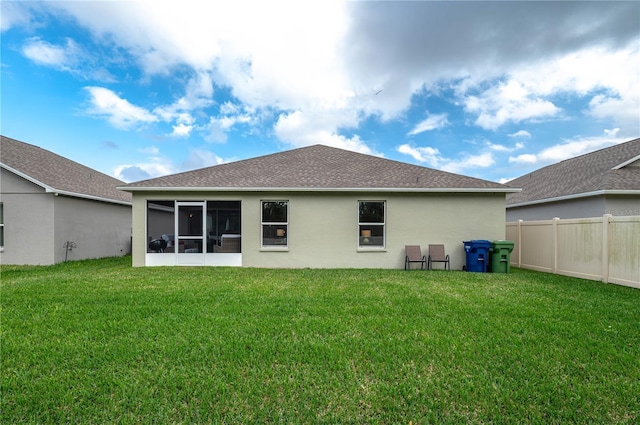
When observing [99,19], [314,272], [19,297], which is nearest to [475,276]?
[314,272]

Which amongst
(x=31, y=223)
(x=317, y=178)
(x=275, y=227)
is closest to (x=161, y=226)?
(x=275, y=227)

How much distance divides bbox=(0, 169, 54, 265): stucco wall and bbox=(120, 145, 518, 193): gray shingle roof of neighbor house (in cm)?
424

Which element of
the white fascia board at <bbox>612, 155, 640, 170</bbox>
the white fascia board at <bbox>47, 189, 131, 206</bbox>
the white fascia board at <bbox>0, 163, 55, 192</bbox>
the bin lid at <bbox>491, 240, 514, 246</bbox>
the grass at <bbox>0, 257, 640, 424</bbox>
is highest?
the white fascia board at <bbox>612, 155, 640, 170</bbox>

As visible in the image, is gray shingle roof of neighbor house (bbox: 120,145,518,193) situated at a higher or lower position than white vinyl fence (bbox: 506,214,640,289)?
higher

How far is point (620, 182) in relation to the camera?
12180 mm

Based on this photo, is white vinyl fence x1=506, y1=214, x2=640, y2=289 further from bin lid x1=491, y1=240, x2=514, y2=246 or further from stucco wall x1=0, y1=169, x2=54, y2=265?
stucco wall x1=0, y1=169, x2=54, y2=265

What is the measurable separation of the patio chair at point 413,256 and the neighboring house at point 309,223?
0.21 meters

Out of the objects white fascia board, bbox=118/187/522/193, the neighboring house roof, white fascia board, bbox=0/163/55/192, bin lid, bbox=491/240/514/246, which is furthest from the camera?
white fascia board, bbox=0/163/55/192

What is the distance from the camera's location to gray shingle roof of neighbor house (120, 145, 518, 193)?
449 inches

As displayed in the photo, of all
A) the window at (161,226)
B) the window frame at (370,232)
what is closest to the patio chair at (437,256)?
the window frame at (370,232)

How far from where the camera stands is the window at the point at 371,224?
11758 millimetres

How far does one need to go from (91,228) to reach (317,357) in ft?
49.8

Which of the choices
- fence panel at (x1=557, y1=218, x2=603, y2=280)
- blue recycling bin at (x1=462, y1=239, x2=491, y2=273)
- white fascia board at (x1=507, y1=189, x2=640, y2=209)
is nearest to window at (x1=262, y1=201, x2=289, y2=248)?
blue recycling bin at (x1=462, y1=239, x2=491, y2=273)

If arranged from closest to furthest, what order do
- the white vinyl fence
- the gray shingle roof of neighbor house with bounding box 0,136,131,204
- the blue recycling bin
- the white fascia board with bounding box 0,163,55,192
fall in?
the white vinyl fence < the blue recycling bin < the white fascia board with bounding box 0,163,55,192 < the gray shingle roof of neighbor house with bounding box 0,136,131,204
